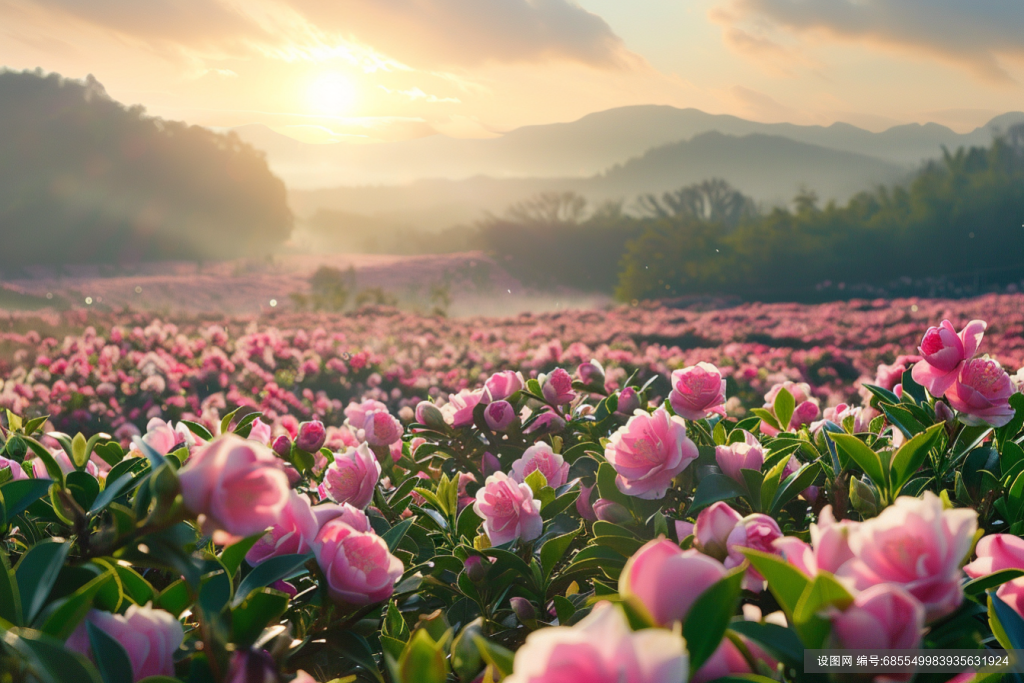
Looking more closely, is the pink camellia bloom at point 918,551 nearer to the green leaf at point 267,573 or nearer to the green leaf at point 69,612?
the green leaf at point 267,573

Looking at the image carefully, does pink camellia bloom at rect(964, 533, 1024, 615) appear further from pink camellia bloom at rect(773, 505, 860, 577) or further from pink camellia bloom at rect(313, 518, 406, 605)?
pink camellia bloom at rect(313, 518, 406, 605)

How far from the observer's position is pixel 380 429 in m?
1.36

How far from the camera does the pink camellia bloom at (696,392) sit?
114 centimetres

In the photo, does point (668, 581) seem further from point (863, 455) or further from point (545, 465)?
point (545, 465)

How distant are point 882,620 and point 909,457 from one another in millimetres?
439

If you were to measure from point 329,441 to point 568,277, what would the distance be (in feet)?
44.3

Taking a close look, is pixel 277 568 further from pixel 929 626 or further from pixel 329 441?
pixel 329 441

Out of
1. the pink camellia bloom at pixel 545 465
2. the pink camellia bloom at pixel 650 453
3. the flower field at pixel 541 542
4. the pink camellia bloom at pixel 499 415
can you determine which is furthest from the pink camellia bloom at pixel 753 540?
the pink camellia bloom at pixel 499 415

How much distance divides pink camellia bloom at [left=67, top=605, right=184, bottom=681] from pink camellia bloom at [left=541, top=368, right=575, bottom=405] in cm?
93

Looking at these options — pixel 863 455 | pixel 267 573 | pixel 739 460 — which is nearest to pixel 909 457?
pixel 863 455

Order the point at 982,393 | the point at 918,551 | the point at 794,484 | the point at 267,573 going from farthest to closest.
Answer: the point at 982,393 → the point at 794,484 → the point at 267,573 → the point at 918,551

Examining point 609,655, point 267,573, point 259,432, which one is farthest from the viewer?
point 259,432

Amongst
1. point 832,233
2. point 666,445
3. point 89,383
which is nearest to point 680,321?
point 832,233

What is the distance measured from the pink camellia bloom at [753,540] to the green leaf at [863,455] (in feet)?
0.70
